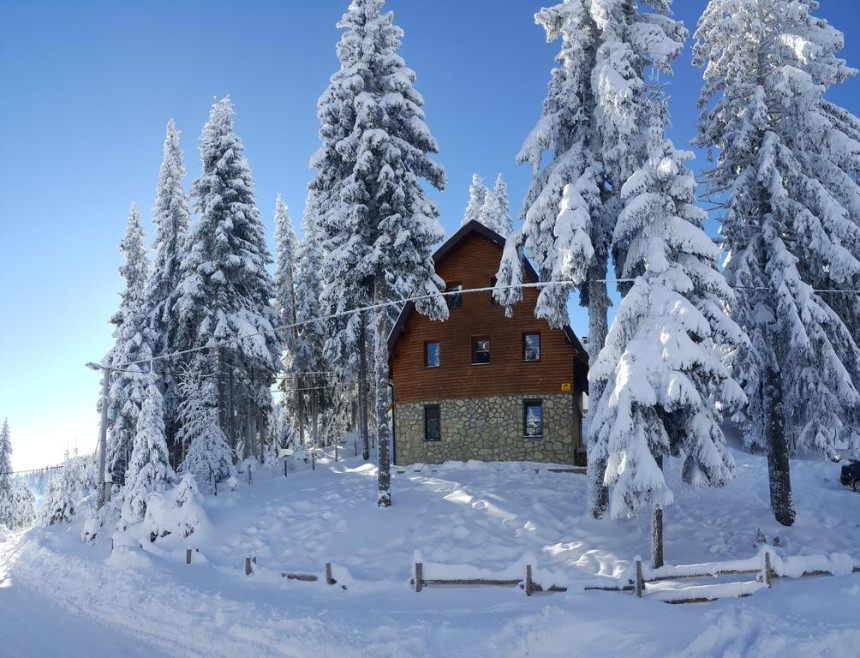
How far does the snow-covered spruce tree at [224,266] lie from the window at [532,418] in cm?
1260

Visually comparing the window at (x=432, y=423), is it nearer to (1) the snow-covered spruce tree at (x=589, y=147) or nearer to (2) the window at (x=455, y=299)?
(2) the window at (x=455, y=299)

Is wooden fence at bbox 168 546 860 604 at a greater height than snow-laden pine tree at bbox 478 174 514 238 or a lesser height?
lesser

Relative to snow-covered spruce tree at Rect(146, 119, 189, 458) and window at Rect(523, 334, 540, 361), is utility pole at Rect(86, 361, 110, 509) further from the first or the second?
window at Rect(523, 334, 540, 361)

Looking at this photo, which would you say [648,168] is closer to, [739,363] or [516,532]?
[739,363]

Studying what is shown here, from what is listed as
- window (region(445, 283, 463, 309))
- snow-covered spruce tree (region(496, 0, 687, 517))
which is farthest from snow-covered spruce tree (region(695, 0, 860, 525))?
window (region(445, 283, 463, 309))

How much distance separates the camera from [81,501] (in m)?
30.4

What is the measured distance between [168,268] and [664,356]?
2796 cm

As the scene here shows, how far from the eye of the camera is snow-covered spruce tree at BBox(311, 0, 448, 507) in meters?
20.6

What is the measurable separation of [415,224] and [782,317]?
1216 cm

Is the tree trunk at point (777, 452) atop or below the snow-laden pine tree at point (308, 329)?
below

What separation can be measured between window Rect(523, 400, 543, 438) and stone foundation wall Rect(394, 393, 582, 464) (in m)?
0.22

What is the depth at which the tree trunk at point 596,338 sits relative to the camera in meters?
17.9

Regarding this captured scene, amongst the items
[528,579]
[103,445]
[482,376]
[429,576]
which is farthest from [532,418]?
[103,445]

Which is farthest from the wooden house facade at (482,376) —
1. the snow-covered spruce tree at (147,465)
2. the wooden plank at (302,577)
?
the wooden plank at (302,577)
